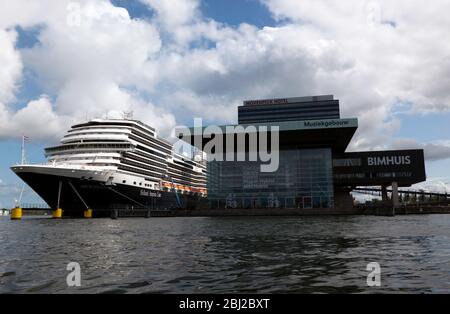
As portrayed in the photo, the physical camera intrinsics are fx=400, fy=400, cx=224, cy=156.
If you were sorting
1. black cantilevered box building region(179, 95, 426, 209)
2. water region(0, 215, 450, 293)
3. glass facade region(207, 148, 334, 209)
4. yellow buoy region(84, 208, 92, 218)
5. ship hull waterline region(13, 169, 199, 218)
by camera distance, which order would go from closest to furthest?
water region(0, 215, 450, 293)
ship hull waterline region(13, 169, 199, 218)
yellow buoy region(84, 208, 92, 218)
black cantilevered box building region(179, 95, 426, 209)
glass facade region(207, 148, 334, 209)

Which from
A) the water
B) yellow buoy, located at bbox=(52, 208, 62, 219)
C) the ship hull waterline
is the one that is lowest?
the water

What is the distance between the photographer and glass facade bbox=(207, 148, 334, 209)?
331 feet

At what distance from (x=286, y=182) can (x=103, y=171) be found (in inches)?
1775

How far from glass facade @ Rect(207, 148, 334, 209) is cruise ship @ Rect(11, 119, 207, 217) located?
15017mm

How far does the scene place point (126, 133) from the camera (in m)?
98.1

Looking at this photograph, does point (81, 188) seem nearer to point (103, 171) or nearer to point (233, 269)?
point (103, 171)

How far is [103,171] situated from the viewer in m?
84.5

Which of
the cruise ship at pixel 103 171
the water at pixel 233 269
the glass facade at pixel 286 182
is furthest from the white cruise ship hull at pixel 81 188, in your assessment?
the water at pixel 233 269

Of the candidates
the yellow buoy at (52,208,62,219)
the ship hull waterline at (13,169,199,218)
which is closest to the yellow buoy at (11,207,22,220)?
the ship hull waterline at (13,169,199,218)

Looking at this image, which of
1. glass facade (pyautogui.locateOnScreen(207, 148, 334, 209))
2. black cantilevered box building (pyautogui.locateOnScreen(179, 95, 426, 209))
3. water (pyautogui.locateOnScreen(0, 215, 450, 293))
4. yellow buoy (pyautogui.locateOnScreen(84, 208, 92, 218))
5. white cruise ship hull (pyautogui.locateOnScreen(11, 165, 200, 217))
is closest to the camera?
water (pyautogui.locateOnScreen(0, 215, 450, 293))

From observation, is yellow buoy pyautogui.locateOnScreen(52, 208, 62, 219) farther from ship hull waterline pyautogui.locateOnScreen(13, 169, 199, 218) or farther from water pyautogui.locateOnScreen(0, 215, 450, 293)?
water pyautogui.locateOnScreen(0, 215, 450, 293)

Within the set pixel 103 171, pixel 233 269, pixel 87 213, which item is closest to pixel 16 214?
pixel 87 213
